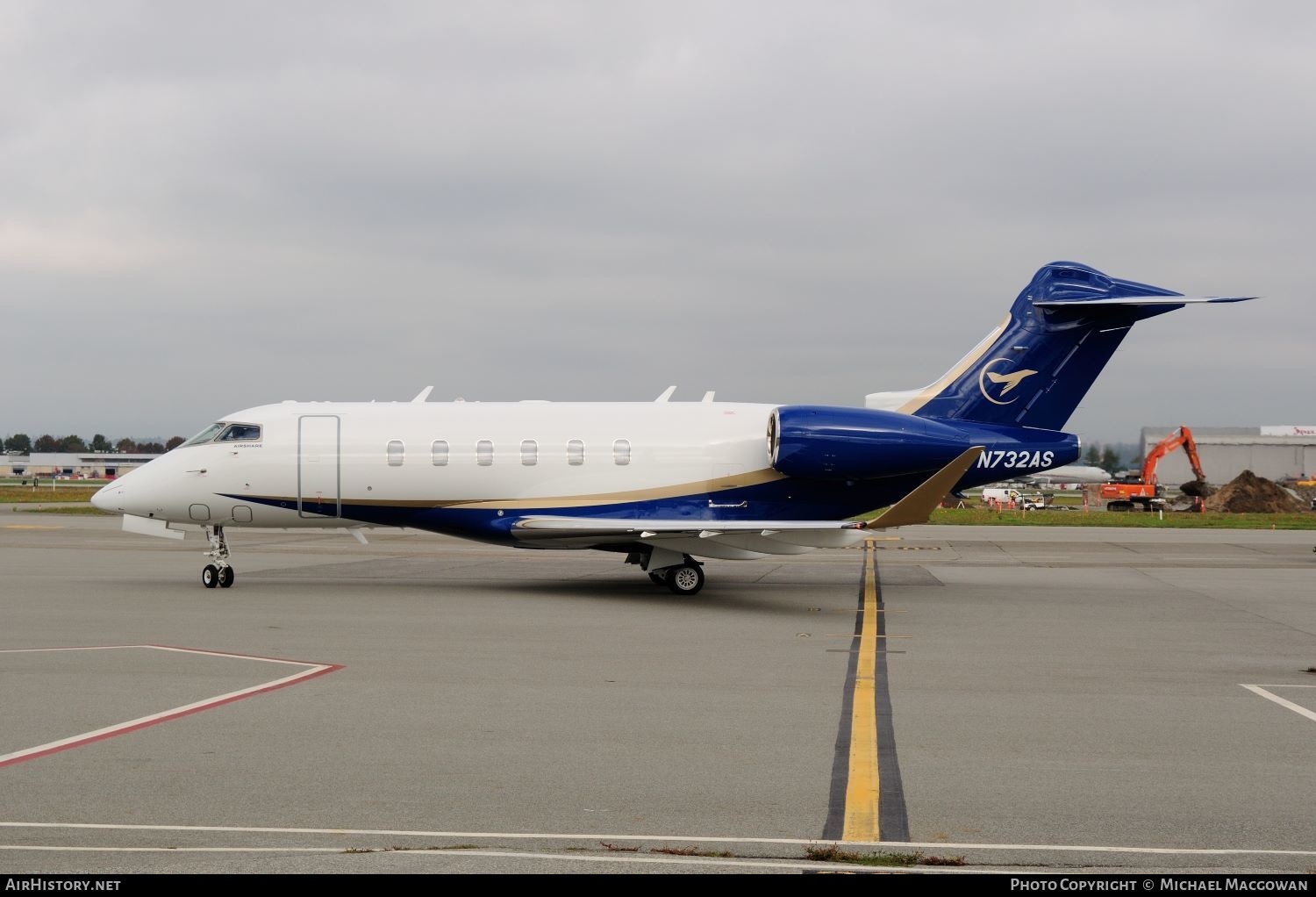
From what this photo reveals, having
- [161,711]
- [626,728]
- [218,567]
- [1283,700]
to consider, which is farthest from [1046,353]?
[161,711]

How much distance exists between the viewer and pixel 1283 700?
10.9 meters

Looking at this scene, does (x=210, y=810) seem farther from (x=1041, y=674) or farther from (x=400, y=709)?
(x=1041, y=674)

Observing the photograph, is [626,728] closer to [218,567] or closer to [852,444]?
[852,444]

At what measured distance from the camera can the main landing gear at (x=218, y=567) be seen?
20656mm

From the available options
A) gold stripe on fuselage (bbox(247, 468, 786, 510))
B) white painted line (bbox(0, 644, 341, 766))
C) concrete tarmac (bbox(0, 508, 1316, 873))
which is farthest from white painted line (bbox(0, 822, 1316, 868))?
gold stripe on fuselage (bbox(247, 468, 786, 510))

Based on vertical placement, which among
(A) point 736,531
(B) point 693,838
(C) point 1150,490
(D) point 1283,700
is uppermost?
(A) point 736,531

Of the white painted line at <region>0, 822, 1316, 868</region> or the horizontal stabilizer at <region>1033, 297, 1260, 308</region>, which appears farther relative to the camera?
the horizontal stabilizer at <region>1033, 297, 1260, 308</region>

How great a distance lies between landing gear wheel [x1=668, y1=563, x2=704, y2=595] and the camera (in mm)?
20203

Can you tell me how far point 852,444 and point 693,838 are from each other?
45.4ft

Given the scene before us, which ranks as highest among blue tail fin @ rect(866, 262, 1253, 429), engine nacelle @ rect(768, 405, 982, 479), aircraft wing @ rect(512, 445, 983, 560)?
blue tail fin @ rect(866, 262, 1253, 429)

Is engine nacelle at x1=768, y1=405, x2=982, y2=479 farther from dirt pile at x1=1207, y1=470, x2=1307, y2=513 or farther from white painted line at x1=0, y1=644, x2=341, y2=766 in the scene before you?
dirt pile at x1=1207, y1=470, x2=1307, y2=513

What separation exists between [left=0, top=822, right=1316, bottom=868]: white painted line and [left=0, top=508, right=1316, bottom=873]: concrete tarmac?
23mm

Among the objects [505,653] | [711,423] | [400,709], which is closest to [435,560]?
[711,423]

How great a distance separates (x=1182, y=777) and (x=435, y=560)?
867 inches
